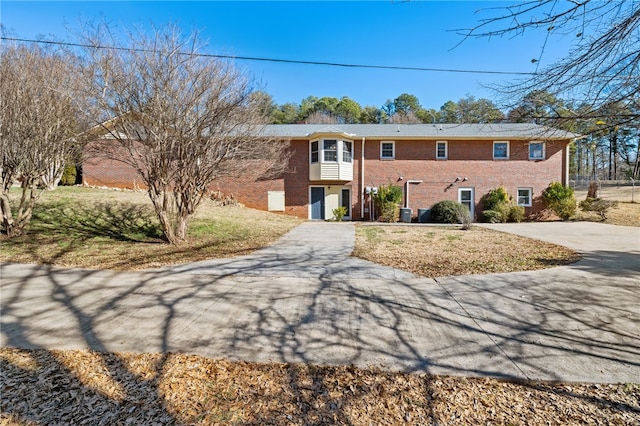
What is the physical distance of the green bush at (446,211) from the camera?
16.9 meters

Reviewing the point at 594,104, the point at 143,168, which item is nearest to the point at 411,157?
the point at 143,168

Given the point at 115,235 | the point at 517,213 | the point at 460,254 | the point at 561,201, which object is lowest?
the point at 460,254

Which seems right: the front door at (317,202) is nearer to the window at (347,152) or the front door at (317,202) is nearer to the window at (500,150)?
the window at (347,152)

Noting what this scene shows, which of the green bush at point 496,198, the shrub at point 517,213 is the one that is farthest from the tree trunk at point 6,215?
the shrub at point 517,213

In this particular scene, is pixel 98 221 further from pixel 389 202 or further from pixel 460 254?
pixel 389 202

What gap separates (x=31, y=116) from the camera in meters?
7.30

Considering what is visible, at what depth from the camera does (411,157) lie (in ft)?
62.0

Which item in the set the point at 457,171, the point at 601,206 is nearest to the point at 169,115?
the point at 457,171

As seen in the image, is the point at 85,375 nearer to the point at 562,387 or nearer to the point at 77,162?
the point at 562,387

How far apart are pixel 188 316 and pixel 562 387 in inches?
149

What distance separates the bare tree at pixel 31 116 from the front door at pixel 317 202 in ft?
40.6

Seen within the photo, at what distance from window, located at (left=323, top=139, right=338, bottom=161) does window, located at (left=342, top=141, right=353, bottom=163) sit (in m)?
0.49

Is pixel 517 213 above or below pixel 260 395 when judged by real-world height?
above

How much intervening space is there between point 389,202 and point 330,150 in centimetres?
456
